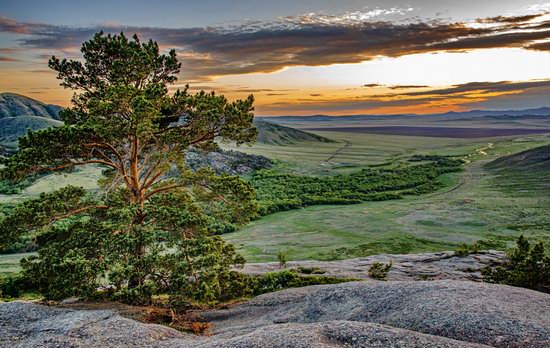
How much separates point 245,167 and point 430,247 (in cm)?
9921

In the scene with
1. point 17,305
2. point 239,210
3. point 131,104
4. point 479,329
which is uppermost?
point 131,104

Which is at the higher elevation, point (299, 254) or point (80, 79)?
point (80, 79)

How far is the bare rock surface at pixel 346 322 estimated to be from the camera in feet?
53.5

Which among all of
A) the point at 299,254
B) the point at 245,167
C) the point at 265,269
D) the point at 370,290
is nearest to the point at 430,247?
the point at 299,254

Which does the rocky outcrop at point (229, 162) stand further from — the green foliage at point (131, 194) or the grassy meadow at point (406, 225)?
the green foliage at point (131, 194)

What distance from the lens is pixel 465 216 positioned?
2879 inches

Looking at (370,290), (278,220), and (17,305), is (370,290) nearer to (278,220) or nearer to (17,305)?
(17,305)

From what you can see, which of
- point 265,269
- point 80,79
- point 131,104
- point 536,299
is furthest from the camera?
point 265,269

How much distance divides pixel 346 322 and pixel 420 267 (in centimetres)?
2410

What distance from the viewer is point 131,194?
28.7 meters

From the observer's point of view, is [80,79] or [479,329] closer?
[479,329]

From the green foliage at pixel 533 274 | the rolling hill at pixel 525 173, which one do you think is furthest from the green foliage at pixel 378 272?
the rolling hill at pixel 525 173

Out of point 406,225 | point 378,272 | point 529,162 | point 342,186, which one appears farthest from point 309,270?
point 529,162

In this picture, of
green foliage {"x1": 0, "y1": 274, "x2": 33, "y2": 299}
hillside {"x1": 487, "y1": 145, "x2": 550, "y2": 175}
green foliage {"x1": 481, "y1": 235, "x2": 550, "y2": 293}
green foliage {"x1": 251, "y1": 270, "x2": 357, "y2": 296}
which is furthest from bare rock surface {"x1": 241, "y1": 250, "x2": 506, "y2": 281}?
hillside {"x1": 487, "y1": 145, "x2": 550, "y2": 175}
